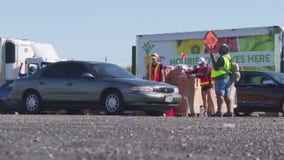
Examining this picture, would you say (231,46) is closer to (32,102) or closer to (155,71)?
(155,71)

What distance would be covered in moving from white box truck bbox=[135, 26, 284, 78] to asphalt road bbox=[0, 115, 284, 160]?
1350 cm

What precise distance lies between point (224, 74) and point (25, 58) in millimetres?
12799

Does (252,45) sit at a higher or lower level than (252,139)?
higher

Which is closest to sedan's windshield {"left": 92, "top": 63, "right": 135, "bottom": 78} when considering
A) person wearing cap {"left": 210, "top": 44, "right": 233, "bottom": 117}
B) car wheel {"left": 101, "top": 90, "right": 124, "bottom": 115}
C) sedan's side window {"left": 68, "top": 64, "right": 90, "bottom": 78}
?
sedan's side window {"left": 68, "top": 64, "right": 90, "bottom": 78}

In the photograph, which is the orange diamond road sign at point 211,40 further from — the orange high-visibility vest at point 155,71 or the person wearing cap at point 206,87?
the orange high-visibility vest at point 155,71

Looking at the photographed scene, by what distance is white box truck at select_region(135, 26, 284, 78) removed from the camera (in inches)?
949

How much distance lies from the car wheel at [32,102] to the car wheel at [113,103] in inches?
83.1

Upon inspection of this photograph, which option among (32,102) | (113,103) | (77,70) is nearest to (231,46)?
(77,70)

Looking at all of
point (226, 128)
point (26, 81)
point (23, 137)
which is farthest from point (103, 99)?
point (23, 137)

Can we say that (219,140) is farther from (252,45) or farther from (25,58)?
(25,58)

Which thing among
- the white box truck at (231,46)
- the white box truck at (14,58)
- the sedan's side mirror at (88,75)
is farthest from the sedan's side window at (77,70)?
the white box truck at (14,58)

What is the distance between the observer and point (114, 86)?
680 inches

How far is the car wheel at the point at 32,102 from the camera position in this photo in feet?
60.9

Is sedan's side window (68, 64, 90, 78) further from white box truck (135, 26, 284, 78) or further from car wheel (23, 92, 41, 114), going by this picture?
white box truck (135, 26, 284, 78)
